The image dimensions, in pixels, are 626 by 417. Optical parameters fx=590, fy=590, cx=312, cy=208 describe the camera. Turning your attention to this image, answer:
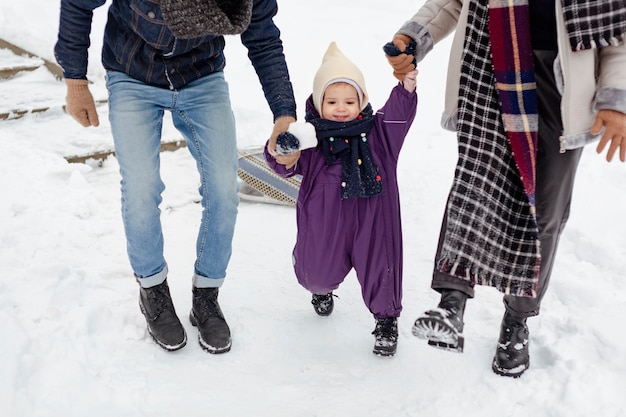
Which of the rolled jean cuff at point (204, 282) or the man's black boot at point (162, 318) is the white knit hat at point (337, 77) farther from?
the man's black boot at point (162, 318)

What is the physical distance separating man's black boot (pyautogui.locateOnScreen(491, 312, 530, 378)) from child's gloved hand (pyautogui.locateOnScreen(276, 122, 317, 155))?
3.49 ft

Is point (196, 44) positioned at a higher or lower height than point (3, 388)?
higher

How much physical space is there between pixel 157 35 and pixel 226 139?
0.48 meters

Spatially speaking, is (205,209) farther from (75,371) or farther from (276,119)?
(75,371)

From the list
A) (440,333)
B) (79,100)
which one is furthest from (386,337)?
(79,100)

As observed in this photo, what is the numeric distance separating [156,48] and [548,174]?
1.49 metres

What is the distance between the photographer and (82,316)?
252 centimetres

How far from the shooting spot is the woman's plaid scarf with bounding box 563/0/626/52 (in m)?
1.76

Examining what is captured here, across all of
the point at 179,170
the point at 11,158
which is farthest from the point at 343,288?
the point at 11,158

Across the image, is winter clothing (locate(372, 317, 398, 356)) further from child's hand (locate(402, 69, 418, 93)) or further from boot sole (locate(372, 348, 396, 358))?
child's hand (locate(402, 69, 418, 93))

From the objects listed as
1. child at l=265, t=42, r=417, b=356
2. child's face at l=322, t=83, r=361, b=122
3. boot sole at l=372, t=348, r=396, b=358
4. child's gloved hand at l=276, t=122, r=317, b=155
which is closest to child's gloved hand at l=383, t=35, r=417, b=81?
child at l=265, t=42, r=417, b=356

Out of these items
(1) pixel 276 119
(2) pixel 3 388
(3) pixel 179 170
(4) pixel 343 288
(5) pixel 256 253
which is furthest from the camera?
(3) pixel 179 170

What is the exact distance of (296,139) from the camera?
229 cm

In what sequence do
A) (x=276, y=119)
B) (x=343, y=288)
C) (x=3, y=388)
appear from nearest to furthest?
(x=3, y=388) < (x=276, y=119) < (x=343, y=288)
